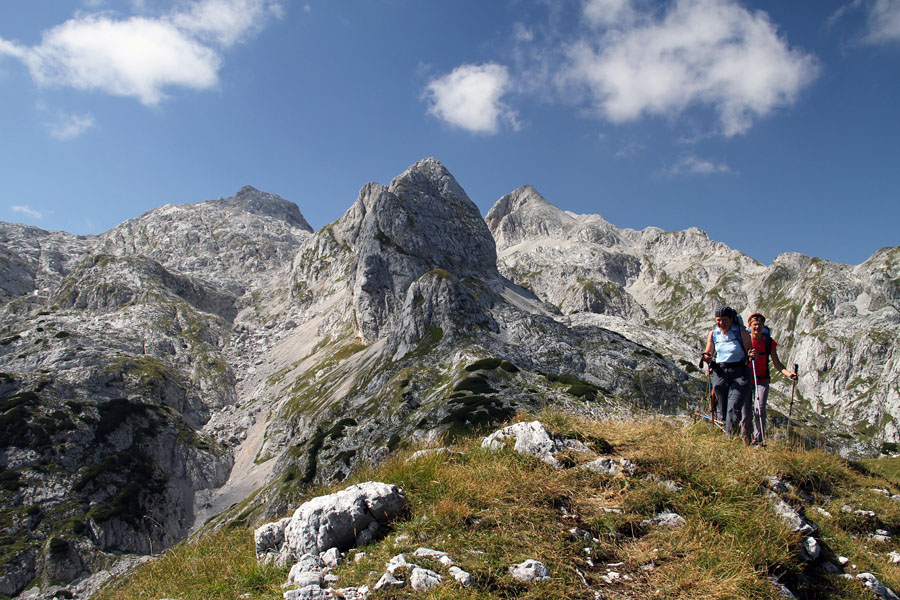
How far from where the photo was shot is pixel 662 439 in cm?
1036

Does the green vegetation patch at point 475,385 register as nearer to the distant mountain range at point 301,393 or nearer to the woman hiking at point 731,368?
the distant mountain range at point 301,393

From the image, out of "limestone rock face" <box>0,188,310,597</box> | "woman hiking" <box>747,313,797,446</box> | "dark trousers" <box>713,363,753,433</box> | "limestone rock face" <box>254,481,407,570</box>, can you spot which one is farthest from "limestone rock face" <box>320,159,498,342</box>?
"limestone rock face" <box>254,481,407,570</box>

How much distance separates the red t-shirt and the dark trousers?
1211mm

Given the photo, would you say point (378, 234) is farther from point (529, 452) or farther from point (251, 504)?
point (529, 452)

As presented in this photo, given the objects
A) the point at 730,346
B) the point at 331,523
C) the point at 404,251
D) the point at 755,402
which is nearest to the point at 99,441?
the point at 404,251

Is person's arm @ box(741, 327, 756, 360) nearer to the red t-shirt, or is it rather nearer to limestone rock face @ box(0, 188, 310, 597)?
the red t-shirt

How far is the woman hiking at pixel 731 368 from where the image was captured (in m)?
13.1

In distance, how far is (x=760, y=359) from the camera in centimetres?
1448

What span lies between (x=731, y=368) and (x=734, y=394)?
714mm

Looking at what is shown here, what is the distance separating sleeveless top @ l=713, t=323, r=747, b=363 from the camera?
526 inches

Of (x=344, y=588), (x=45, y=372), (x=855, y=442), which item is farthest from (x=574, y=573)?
(x=45, y=372)

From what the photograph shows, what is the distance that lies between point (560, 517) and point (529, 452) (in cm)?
218

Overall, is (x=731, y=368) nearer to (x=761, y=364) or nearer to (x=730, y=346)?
(x=730, y=346)

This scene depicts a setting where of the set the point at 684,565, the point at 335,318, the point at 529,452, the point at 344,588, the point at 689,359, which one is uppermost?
the point at 335,318
